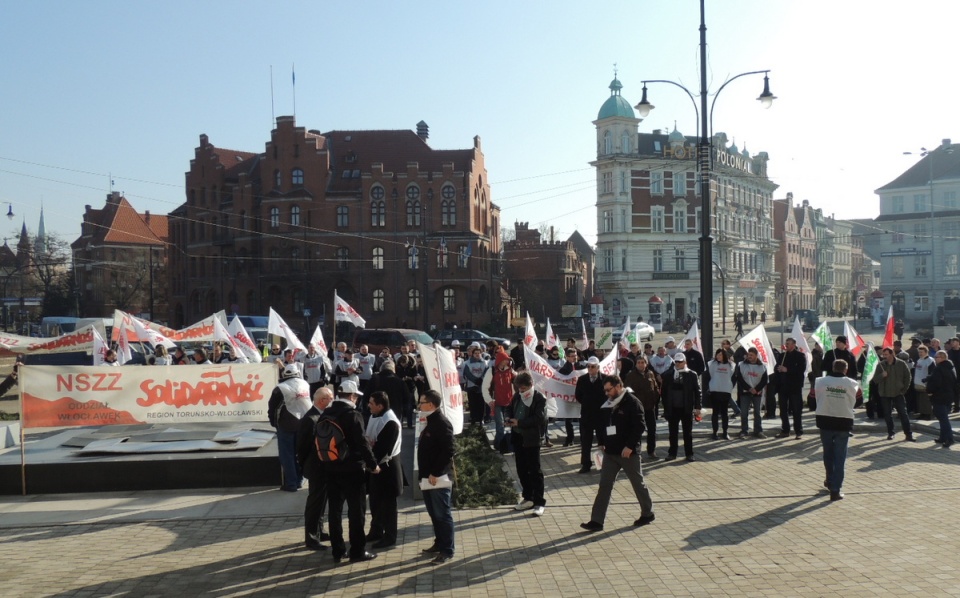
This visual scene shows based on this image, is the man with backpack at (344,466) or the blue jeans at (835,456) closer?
the man with backpack at (344,466)

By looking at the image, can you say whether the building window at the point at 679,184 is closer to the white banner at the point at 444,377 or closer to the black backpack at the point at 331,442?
the white banner at the point at 444,377

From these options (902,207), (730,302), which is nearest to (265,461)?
(730,302)

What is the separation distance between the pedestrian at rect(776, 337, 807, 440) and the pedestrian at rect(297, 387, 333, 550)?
1017 cm

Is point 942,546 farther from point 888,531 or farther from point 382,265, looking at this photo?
point 382,265

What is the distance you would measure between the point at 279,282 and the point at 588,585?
2594 inches

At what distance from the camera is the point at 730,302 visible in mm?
88188

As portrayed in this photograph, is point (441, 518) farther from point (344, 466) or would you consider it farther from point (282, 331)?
point (282, 331)

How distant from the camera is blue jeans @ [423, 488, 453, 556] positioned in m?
8.60

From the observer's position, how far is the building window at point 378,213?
7044cm

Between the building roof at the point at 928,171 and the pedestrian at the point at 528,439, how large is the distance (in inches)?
3437

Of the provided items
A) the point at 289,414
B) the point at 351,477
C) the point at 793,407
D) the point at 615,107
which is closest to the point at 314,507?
the point at 351,477

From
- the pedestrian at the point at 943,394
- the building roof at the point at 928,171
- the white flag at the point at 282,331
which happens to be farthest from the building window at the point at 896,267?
the white flag at the point at 282,331

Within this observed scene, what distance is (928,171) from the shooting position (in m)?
87.4

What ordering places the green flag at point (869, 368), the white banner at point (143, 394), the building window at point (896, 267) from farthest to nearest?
the building window at point (896, 267), the green flag at point (869, 368), the white banner at point (143, 394)
